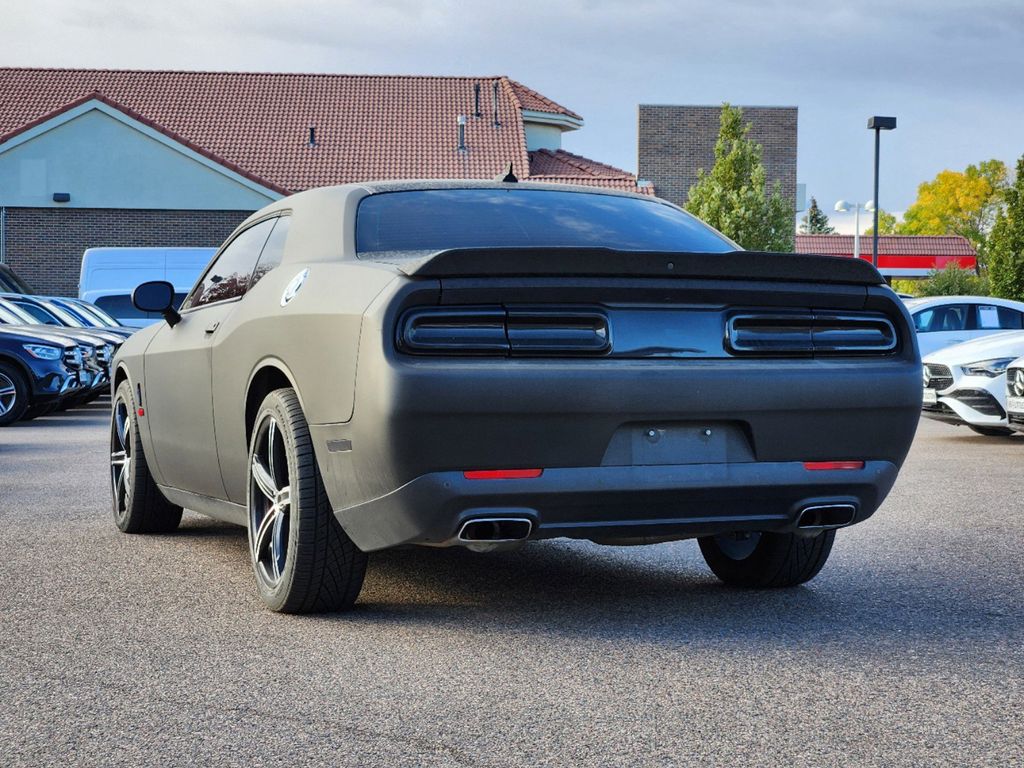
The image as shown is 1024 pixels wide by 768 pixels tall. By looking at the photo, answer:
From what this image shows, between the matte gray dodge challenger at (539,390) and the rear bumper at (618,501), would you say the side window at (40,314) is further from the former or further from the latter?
the rear bumper at (618,501)

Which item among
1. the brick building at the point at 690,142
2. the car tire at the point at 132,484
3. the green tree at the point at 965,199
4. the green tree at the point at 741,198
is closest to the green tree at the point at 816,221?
the green tree at the point at 965,199

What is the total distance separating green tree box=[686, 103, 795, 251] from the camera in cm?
4322

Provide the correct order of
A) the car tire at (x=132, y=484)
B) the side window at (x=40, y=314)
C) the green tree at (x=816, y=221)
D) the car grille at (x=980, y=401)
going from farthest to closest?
1. the green tree at (x=816, y=221)
2. the side window at (x=40, y=314)
3. the car grille at (x=980, y=401)
4. the car tire at (x=132, y=484)

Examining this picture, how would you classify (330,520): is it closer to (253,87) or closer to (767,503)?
(767,503)

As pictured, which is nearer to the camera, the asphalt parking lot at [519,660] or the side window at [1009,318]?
the asphalt parking lot at [519,660]

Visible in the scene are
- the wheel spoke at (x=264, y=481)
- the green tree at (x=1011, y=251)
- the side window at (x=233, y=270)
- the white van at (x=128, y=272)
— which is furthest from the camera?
the green tree at (x=1011, y=251)

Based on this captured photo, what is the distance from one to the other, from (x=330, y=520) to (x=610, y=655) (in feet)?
3.47

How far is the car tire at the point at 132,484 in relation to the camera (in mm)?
7410

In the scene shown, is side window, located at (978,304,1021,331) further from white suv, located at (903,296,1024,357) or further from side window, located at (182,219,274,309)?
side window, located at (182,219,274,309)

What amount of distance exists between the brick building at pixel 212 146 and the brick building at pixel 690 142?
37.7 feet

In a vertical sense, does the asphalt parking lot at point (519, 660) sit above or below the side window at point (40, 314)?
above

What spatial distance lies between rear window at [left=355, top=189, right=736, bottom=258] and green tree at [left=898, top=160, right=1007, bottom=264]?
9262 cm

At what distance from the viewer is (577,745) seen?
3.74 metres

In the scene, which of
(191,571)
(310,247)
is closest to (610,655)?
(310,247)
